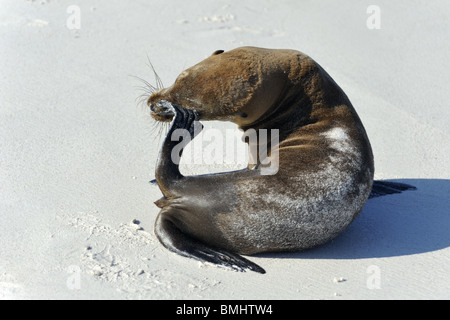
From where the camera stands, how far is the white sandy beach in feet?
16.1

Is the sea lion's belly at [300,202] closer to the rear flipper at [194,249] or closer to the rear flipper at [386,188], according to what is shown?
the rear flipper at [194,249]

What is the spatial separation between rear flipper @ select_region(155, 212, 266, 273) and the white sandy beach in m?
0.08

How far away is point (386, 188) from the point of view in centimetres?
638

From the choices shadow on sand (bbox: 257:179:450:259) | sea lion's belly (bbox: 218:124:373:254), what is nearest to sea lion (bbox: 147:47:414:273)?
sea lion's belly (bbox: 218:124:373:254)

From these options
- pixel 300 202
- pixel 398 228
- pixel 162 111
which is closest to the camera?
pixel 300 202

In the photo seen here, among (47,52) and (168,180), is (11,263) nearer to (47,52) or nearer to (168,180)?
(168,180)

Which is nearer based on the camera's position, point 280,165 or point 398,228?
point 280,165

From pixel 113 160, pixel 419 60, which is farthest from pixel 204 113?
pixel 419 60

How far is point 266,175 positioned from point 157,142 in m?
2.03

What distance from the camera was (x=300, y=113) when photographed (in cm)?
553

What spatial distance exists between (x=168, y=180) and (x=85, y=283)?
105cm

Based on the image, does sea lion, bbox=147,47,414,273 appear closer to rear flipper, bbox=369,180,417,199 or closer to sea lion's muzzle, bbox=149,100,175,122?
sea lion's muzzle, bbox=149,100,175,122

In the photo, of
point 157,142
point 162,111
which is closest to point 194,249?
point 162,111

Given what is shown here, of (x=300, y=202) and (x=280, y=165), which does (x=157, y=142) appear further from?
(x=300, y=202)
